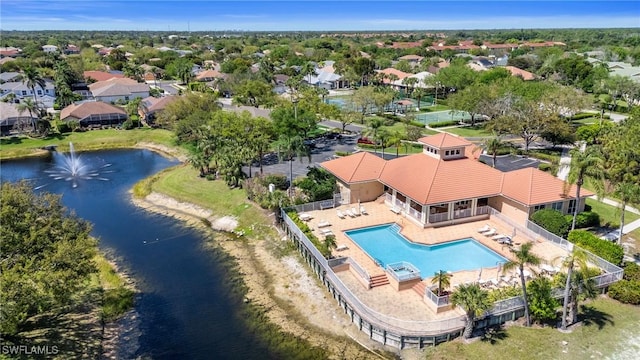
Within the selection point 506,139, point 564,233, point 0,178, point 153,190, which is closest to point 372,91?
point 506,139

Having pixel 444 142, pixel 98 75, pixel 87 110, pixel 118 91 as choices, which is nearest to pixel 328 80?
pixel 118 91

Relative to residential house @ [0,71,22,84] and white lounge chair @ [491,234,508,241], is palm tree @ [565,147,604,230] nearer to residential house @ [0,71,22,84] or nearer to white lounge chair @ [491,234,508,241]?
white lounge chair @ [491,234,508,241]

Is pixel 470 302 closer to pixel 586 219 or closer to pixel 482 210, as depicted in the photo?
pixel 482 210

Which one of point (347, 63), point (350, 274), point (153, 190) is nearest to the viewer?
point (350, 274)

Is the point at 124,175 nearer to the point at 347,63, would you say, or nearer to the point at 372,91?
the point at 372,91

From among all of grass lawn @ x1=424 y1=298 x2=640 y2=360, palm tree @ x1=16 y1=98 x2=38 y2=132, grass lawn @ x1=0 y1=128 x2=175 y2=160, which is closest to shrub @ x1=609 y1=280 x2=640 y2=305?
grass lawn @ x1=424 y1=298 x2=640 y2=360

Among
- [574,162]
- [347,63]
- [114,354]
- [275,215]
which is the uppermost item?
[347,63]

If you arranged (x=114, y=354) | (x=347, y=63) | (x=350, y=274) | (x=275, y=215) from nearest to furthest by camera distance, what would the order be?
(x=114, y=354), (x=350, y=274), (x=275, y=215), (x=347, y=63)
